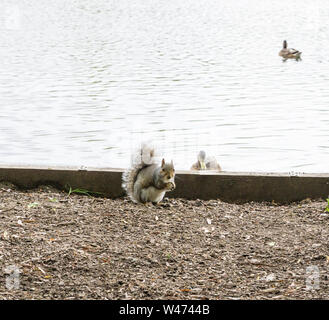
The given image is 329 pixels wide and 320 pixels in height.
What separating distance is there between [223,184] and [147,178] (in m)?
0.75

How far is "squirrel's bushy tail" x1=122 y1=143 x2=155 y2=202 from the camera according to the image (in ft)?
20.1

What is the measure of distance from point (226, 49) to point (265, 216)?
18388 millimetres

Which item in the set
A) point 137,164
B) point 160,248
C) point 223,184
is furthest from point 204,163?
point 160,248

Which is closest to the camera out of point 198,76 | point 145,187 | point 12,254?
point 12,254

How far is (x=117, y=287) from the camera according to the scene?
4270 mm

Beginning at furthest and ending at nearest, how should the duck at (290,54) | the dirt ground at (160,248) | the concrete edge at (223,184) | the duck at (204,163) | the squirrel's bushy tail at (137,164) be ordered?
the duck at (290,54)
the duck at (204,163)
the concrete edge at (223,184)
the squirrel's bushy tail at (137,164)
the dirt ground at (160,248)

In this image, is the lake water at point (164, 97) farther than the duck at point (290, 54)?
No

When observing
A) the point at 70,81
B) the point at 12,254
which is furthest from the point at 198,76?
the point at 12,254

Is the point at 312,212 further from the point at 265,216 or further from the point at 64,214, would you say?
the point at 64,214

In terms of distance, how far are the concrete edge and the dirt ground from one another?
14 centimetres

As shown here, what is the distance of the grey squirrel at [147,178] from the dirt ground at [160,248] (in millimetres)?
119

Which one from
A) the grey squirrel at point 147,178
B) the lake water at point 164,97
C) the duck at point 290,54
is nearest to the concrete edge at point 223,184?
the grey squirrel at point 147,178

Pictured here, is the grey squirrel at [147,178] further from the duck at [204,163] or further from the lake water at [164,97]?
the duck at [204,163]

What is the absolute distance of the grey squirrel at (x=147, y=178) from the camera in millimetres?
5898
